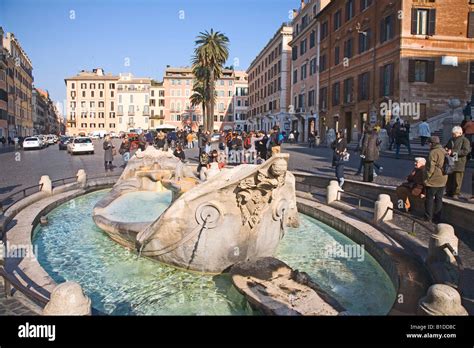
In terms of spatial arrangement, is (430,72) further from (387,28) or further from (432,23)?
(387,28)

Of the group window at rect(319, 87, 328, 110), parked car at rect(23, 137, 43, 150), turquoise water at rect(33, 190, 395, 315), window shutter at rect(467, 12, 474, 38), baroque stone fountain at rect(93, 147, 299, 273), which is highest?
window shutter at rect(467, 12, 474, 38)

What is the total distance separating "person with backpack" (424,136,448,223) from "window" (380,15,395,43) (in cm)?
2561

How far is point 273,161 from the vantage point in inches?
205

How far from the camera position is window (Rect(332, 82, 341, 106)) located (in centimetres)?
4022

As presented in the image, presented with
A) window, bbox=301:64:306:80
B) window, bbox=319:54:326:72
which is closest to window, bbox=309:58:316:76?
window, bbox=319:54:326:72

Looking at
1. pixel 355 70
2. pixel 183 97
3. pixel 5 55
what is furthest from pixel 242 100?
pixel 355 70

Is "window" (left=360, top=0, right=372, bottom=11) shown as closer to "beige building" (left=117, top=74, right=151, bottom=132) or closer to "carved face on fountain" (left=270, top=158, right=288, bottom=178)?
"carved face on fountain" (left=270, top=158, right=288, bottom=178)

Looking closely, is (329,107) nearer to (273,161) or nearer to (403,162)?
(403,162)

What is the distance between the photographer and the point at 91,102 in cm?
10650

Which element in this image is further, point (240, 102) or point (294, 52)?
point (240, 102)

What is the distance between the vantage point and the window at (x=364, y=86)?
33938mm

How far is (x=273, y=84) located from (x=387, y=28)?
3615 cm

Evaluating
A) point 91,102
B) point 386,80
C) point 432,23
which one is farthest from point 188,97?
point 432,23

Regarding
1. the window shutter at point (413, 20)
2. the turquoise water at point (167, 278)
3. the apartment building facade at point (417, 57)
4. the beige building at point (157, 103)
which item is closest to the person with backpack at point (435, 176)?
the turquoise water at point (167, 278)
